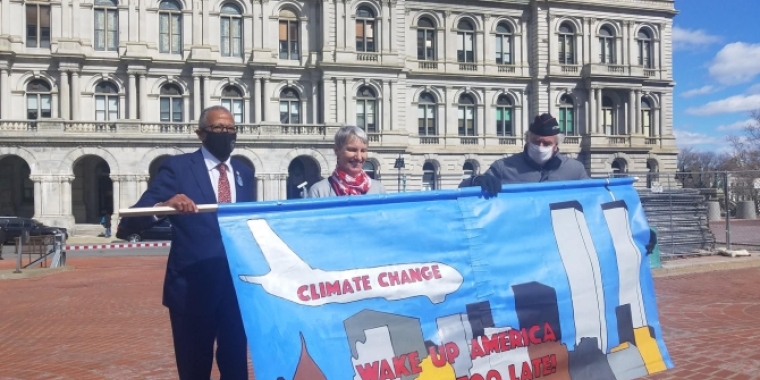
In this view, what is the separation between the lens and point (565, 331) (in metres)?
4.49

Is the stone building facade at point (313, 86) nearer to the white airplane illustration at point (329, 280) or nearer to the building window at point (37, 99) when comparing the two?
the building window at point (37, 99)

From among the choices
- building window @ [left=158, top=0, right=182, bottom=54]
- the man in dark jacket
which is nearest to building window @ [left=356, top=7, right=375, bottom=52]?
building window @ [left=158, top=0, right=182, bottom=54]

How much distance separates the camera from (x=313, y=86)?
38344mm

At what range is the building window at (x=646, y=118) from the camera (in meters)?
45.8

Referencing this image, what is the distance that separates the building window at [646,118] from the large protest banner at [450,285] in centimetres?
4467

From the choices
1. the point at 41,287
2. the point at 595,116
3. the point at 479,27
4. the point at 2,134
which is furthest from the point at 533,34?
the point at 41,287

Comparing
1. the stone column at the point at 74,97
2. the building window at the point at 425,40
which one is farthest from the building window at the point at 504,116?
the stone column at the point at 74,97

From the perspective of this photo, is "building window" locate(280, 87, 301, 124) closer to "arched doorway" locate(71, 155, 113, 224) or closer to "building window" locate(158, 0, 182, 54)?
"building window" locate(158, 0, 182, 54)

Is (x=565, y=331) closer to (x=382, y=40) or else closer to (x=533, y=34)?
(x=382, y=40)

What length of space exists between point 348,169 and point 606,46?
146ft

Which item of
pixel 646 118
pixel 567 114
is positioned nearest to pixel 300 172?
pixel 567 114

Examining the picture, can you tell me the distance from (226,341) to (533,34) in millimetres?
42602

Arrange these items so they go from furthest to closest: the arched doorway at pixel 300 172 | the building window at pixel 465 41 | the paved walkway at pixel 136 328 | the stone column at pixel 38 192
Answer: the building window at pixel 465 41, the arched doorway at pixel 300 172, the stone column at pixel 38 192, the paved walkway at pixel 136 328

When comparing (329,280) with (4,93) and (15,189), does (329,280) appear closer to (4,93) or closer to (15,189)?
(4,93)
